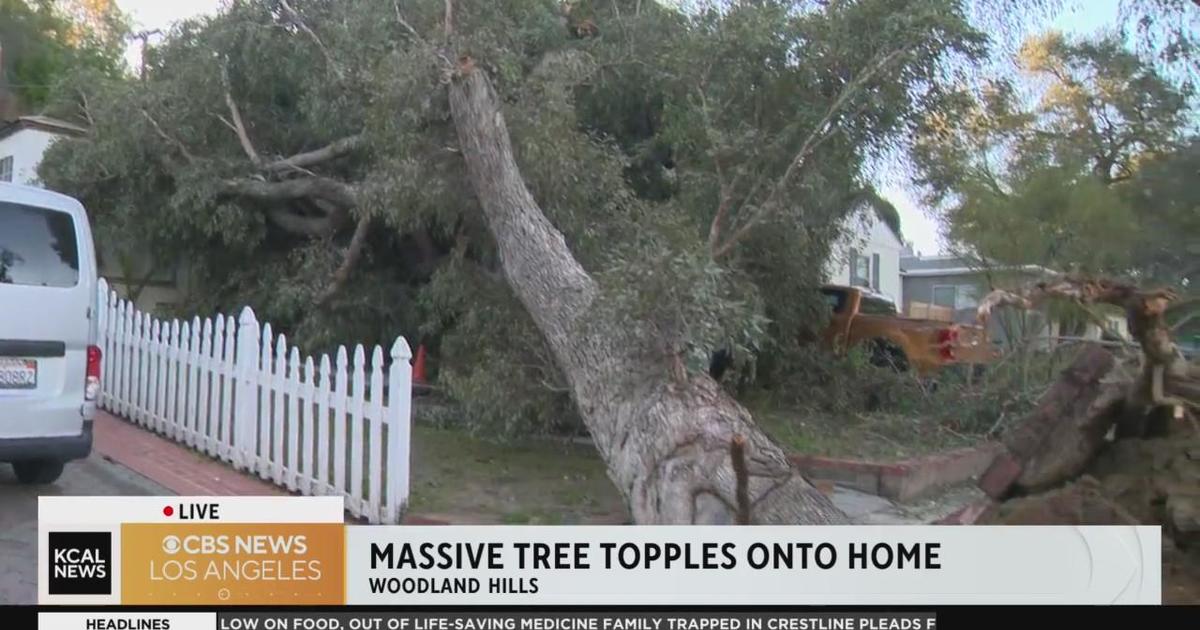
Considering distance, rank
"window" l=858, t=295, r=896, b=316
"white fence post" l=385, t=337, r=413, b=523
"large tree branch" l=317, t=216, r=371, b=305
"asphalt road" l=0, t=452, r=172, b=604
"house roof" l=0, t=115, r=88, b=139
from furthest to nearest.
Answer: "house roof" l=0, t=115, r=88, b=139, "large tree branch" l=317, t=216, r=371, b=305, "window" l=858, t=295, r=896, b=316, "white fence post" l=385, t=337, r=413, b=523, "asphalt road" l=0, t=452, r=172, b=604

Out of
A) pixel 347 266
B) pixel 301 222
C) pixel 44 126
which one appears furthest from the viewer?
pixel 44 126

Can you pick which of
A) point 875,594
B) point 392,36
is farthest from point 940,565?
point 392,36

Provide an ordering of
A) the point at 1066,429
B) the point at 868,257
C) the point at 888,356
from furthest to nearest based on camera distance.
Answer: the point at 868,257 → the point at 888,356 → the point at 1066,429

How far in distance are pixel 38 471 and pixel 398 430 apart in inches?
57.6

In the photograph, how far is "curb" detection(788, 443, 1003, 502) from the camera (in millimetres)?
4039

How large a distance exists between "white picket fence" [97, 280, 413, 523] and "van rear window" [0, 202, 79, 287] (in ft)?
2.52

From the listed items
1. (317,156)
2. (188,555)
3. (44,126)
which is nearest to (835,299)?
(188,555)

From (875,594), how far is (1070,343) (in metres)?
1.23

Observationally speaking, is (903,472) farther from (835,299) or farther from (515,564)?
(515,564)

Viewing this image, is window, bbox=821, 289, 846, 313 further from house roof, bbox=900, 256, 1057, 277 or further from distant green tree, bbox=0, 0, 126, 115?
distant green tree, bbox=0, 0, 126, 115

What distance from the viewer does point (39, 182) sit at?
737cm

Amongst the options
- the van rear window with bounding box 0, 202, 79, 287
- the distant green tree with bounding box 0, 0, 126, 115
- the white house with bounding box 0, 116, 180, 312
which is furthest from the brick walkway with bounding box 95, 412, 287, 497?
the distant green tree with bounding box 0, 0, 126, 115

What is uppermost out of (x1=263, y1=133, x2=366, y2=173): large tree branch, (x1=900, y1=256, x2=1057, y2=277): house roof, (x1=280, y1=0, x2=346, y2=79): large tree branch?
(x1=280, y1=0, x2=346, y2=79): large tree branch

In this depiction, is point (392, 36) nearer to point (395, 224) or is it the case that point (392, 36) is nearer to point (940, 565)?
point (395, 224)
